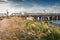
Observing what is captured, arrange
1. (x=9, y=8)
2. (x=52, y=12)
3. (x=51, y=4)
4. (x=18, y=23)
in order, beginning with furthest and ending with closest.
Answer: (x=51, y=4)
(x=9, y=8)
(x=52, y=12)
(x=18, y=23)

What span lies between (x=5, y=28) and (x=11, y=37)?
31 centimetres

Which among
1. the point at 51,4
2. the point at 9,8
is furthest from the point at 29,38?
the point at 51,4

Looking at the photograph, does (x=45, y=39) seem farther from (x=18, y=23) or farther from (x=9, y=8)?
(x=9, y=8)

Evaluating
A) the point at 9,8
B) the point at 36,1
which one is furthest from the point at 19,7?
the point at 36,1

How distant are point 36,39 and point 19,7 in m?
4.28

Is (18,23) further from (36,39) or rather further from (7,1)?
(7,1)

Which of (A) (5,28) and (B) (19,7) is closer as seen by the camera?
(A) (5,28)

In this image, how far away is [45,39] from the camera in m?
4.59

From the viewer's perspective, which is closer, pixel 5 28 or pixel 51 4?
pixel 5 28

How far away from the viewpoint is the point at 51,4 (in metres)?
9.20

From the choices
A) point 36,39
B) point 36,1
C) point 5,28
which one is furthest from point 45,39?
point 36,1

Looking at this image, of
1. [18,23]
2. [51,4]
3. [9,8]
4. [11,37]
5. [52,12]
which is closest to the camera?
[11,37]

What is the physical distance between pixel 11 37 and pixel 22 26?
0.41 m

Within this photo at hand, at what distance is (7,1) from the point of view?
371 inches
